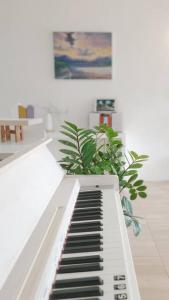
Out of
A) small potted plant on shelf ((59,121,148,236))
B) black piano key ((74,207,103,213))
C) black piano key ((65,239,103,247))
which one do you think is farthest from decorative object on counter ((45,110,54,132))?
black piano key ((65,239,103,247))

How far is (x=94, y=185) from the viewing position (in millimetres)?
1347

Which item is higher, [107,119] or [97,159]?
[107,119]

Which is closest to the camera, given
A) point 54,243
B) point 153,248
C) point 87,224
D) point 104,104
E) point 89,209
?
point 54,243

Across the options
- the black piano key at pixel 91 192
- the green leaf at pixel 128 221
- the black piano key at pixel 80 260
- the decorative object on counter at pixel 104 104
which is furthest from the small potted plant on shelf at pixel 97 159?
the decorative object on counter at pixel 104 104

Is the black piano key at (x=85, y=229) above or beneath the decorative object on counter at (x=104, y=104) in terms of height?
beneath

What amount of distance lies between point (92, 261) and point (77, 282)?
9cm

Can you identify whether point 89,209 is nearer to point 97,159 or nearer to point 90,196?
point 90,196

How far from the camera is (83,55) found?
140 inches

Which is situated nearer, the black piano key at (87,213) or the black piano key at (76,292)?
the black piano key at (76,292)

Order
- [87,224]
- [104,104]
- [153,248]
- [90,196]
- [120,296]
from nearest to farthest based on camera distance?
[120,296], [87,224], [90,196], [153,248], [104,104]

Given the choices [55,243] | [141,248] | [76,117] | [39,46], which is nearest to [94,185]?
[55,243]

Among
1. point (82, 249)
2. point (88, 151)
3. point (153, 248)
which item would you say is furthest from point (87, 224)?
point (153, 248)

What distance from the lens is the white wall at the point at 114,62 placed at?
3.46 m

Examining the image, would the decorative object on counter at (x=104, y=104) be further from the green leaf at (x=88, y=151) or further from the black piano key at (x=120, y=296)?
the black piano key at (x=120, y=296)
